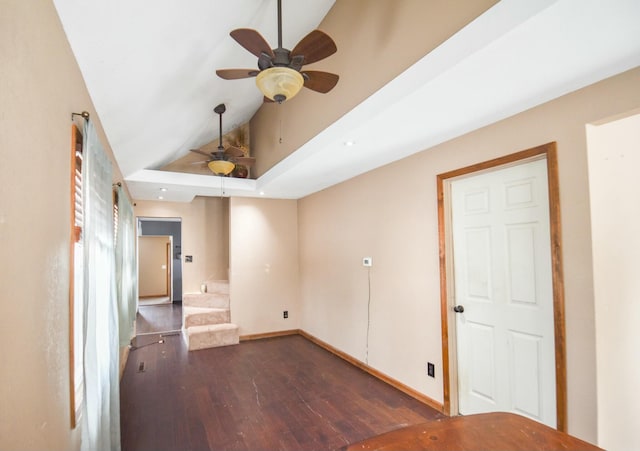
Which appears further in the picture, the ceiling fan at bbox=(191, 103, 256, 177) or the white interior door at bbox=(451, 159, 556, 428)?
the ceiling fan at bbox=(191, 103, 256, 177)

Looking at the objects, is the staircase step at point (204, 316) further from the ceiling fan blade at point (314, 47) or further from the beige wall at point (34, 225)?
the ceiling fan blade at point (314, 47)

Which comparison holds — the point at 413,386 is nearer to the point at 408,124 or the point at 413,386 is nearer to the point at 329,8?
the point at 408,124

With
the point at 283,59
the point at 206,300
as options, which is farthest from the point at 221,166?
the point at 206,300

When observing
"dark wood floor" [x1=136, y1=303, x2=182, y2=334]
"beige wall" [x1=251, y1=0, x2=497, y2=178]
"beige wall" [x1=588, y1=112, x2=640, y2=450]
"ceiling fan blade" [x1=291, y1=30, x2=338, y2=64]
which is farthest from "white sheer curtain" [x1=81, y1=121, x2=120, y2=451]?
"dark wood floor" [x1=136, y1=303, x2=182, y2=334]

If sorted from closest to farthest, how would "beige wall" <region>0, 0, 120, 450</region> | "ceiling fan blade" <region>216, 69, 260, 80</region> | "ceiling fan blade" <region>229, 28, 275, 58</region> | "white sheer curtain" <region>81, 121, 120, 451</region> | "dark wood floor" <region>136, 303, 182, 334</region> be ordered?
"beige wall" <region>0, 0, 120, 450</region> → "white sheer curtain" <region>81, 121, 120, 451</region> → "ceiling fan blade" <region>229, 28, 275, 58</region> → "ceiling fan blade" <region>216, 69, 260, 80</region> → "dark wood floor" <region>136, 303, 182, 334</region>

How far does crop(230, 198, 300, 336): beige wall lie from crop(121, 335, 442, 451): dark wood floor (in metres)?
0.97

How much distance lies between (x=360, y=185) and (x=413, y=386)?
2.31 meters

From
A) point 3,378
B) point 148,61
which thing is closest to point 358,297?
point 148,61

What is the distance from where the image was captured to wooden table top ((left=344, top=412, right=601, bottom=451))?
1.13m

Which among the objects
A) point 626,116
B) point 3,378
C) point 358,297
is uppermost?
point 626,116

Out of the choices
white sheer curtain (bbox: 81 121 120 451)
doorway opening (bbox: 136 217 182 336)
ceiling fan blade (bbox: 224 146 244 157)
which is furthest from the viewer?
doorway opening (bbox: 136 217 182 336)

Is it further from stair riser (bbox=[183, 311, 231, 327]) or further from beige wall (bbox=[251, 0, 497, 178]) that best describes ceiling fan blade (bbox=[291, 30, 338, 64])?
stair riser (bbox=[183, 311, 231, 327])

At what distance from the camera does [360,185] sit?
13.6ft

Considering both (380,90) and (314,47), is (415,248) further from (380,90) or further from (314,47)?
(314,47)
